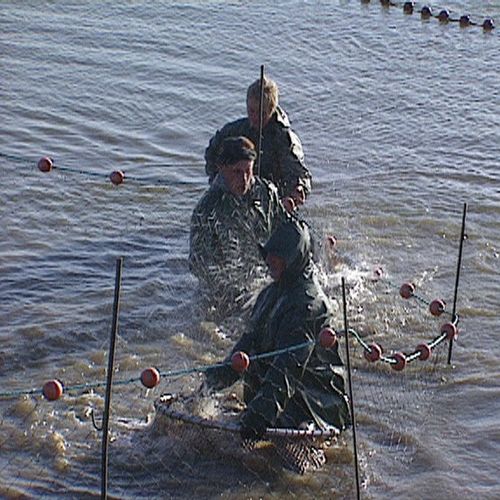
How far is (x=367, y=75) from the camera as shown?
15.5 metres

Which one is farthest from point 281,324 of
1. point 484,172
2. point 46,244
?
point 484,172

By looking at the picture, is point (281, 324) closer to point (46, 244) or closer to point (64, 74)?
point (46, 244)

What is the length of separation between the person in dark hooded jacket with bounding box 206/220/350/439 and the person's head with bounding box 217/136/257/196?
1.31 m

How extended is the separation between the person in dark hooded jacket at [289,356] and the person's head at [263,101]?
231cm

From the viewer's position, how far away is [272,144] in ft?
30.9

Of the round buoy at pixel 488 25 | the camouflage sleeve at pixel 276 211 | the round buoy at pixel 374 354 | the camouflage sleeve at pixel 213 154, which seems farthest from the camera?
the round buoy at pixel 488 25

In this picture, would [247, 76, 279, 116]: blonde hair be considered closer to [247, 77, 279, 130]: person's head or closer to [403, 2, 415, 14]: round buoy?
[247, 77, 279, 130]: person's head

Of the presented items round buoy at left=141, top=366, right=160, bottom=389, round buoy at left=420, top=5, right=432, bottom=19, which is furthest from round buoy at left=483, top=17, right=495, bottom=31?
round buoy at left=141, top=366, right=160, bottom=389

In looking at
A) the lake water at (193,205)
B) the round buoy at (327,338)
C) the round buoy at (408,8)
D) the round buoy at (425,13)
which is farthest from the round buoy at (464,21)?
the round buoy at (327,338)

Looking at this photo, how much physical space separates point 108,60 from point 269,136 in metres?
6.34

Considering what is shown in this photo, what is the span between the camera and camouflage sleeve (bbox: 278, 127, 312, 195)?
942 cm

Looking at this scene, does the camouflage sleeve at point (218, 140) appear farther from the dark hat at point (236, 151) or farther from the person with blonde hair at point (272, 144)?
the dark hat at point (236, 151)

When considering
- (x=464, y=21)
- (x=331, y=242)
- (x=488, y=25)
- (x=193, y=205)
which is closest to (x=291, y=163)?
(x=331, y=242)

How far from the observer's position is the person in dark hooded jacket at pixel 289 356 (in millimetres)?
6578
